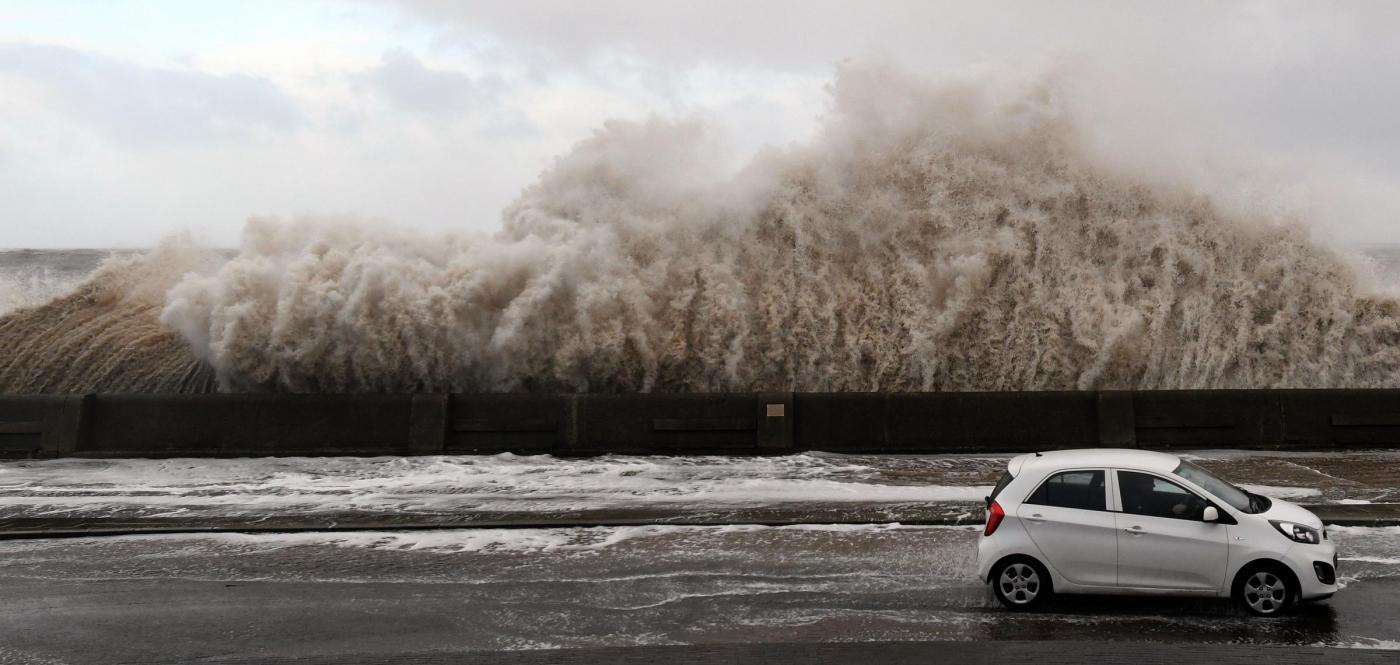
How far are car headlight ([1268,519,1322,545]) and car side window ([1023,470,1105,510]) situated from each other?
3.48ft

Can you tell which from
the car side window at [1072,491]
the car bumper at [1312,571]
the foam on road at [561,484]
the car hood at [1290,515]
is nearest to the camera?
the car bumper at [1312,571]

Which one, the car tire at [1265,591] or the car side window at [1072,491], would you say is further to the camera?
the car side window at [1072,491]

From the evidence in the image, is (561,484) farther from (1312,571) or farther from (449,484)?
(1312,571)

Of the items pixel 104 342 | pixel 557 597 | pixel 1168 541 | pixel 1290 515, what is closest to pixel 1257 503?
pixel 1290 515

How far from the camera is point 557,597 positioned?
776 cm

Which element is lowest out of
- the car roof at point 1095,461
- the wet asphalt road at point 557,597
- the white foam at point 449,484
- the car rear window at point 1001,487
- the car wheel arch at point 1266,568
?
the wet asphalt road at point 557,597

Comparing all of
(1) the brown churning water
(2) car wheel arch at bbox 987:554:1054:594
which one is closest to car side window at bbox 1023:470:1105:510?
(2) car wheel arch at bbox 987:554:1054:594

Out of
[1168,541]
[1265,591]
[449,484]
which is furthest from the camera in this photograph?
[449,484]

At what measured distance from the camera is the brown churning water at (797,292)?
1488 centimetres

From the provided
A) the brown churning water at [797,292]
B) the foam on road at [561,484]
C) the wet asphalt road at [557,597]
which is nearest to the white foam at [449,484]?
the foam on road at [561,484]

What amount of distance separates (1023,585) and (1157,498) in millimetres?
1057

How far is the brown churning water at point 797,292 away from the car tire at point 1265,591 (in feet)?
26.5

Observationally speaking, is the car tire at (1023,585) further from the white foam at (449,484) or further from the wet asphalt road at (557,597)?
the white foam at (449,484)

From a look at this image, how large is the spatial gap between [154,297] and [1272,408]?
16856 mm
